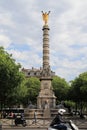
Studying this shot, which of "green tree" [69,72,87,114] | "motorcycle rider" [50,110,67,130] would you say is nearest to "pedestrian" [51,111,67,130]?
"motorcycle rider" [50,110,67,130]

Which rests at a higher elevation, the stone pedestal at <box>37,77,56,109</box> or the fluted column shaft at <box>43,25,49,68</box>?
the fluted column shaft at <box>43,25,49,68</box>

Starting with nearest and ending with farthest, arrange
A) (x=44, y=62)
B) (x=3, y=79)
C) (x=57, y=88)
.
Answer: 1. (x=3, y=79)
2. (x=44, y=62)
3. (x=57, y=88)

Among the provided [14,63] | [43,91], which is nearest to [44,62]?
[43,91]

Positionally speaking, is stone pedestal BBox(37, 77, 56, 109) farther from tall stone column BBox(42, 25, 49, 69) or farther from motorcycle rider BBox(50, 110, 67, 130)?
motorcycle rider BBox(50, 110, 67, 130)

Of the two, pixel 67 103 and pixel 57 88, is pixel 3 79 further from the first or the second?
pixel 67 103

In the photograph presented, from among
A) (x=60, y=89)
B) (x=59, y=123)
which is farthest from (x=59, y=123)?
(x=60, y=89)

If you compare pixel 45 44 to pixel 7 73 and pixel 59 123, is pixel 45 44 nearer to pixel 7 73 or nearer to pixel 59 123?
pixel 7 73

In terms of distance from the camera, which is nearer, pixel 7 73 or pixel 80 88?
pixel 7 73

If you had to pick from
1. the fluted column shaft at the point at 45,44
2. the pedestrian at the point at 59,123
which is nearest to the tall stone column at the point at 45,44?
the fluted column shaft at the point at 45,44

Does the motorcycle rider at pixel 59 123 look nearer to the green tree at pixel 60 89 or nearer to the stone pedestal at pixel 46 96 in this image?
the stone pedestal at pixel 46 96

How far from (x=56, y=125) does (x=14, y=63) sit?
3938 centimetres

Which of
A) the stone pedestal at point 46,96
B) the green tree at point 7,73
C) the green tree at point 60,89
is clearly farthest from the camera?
the green tree at point 60,89

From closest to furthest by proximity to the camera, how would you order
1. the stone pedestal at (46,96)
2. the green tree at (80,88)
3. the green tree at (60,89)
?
the stone pedestal at (46,96) < the green tree at (80,88) < the green tree at (60,89)

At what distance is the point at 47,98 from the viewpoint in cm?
7256
